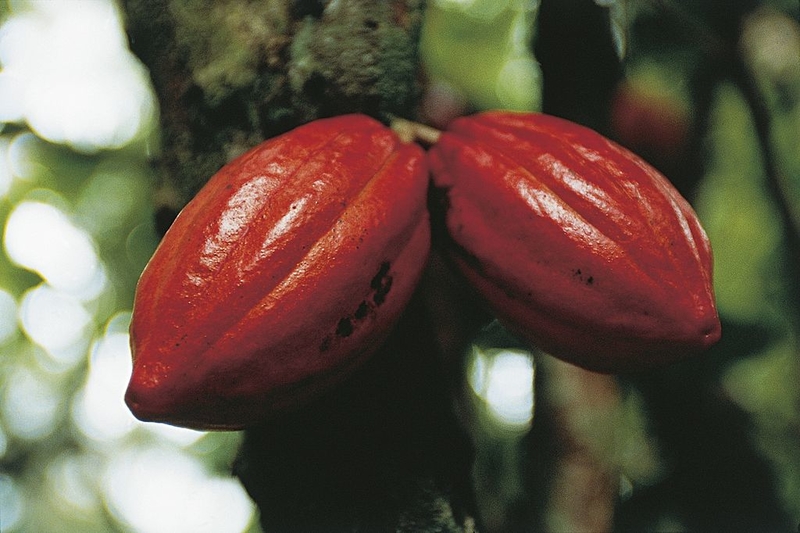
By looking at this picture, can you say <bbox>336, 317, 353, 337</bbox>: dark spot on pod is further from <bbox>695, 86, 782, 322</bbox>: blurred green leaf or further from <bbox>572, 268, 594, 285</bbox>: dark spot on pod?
<bbox>695, 86, 782, 322</bbox>: blurred green leaf

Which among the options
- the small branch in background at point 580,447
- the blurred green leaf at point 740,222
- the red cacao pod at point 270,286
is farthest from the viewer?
the blurred green leaf at point 740,222

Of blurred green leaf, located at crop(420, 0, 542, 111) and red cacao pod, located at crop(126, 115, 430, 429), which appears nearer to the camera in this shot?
red cacao pod, located at crop(126, 115, 430, 429)

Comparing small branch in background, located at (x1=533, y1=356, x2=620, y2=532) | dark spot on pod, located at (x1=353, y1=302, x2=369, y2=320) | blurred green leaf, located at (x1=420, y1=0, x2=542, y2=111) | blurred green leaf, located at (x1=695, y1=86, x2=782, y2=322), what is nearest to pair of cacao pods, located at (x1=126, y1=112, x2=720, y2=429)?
dark spot on pod, located at (x1=353, y1=302, x2=369, y2=320)

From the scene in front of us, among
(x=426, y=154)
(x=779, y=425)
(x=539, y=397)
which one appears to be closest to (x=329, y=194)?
(x=426, y=154)

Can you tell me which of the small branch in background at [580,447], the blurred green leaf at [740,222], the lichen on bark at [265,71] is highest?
the lichen on bark at [265,71]

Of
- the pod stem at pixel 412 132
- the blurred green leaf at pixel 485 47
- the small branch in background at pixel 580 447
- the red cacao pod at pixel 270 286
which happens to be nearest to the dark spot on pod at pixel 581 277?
the red cacao pod at pixel 270 286

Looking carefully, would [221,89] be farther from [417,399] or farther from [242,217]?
[417,399]

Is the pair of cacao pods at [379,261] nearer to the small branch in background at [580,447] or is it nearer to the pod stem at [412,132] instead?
the pod stem at [412,132]

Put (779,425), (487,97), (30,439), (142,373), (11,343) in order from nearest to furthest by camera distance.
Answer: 1. (142,373)
2. (779,425)
3. (487,97)
4. (11,343)
5. (30,439)
